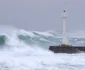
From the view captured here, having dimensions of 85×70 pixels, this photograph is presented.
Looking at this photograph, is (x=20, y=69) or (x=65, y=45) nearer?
(x=20, y=69)

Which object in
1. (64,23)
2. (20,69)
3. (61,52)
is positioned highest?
(64,23)

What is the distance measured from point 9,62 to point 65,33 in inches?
465

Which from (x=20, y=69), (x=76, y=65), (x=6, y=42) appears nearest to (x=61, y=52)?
(x=6, y=42)

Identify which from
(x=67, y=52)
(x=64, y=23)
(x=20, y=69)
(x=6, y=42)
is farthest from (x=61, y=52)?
(x=20, y=69)

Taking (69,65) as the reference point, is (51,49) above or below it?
above

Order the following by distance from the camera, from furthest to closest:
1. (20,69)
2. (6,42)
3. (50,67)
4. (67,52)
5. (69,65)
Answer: (6,42), (67,52), (69,65), (50,67), (20,69)

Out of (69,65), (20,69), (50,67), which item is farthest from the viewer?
(69,65)

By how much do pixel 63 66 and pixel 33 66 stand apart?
136 centimetres

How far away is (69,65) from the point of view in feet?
47.8

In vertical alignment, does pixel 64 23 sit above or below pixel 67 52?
above

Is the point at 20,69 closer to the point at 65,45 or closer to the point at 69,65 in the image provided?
the point at 69,65

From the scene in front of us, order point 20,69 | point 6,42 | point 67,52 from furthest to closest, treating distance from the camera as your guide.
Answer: point 6,42 → point 67,52 → point 20,69

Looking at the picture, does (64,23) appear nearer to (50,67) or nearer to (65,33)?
(65,33)

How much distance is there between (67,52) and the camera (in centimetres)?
2406
